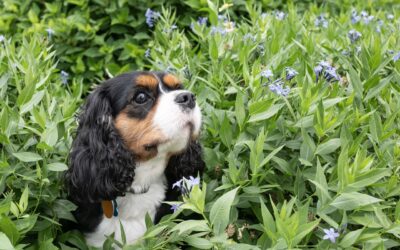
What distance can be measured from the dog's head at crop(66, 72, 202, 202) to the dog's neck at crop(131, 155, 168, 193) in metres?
0.04

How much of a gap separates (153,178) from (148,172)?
67mm

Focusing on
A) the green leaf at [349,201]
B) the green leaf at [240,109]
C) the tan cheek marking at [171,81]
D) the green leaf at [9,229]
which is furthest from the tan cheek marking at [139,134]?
the green leaf at [349,201]

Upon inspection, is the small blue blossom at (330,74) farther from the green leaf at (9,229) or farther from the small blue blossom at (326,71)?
the green leaf at (9,229)

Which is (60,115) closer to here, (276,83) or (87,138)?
(87,138)

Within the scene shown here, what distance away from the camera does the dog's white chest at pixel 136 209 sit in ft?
10.8

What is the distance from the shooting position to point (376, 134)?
9.88ft

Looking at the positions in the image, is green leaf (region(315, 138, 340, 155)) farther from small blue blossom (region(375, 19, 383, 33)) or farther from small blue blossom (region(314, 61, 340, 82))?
small blue blossom (region(375, 19, 383, 33))

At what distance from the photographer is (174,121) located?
311 cm

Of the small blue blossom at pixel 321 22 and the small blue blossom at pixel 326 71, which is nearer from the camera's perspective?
the small blue blossom at pixel 326 71

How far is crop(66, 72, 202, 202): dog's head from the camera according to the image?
313 centimetres

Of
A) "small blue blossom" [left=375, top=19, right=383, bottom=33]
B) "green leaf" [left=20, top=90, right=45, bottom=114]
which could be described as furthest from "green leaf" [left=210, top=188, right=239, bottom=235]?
"small blue blossom" [left=375, top=19, right=383, bottom=33]

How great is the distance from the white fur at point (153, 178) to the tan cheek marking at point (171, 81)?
5.1 inches

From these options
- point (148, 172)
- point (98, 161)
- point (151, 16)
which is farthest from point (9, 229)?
point (151, 16)

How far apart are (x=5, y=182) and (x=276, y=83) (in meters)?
1.61
